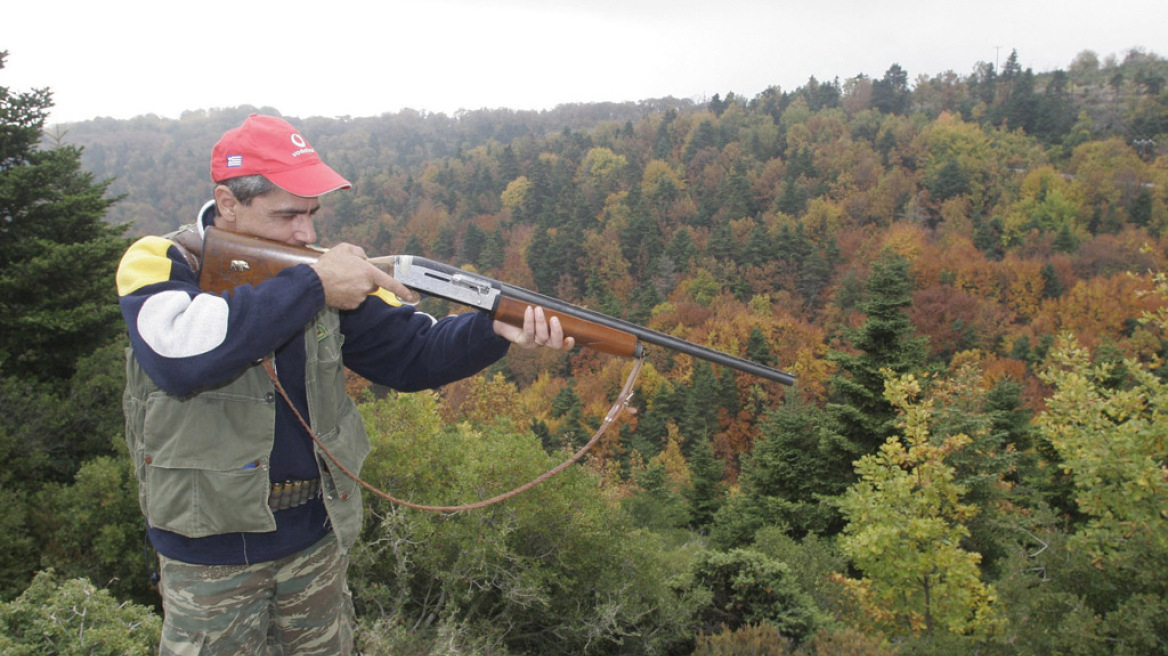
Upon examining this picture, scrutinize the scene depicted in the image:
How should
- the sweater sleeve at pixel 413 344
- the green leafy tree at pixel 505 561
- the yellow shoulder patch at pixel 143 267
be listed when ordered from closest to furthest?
1. the yellow shoulder patch at pixel 143 267
2. the sweater sleeve at pixel 413 344
3. the green leafy tree at pixel 505 561

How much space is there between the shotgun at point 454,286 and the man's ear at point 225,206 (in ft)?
0.36

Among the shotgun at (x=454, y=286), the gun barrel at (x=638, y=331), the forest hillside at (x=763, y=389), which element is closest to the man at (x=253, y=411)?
the shotgun at (x=454, y=286)

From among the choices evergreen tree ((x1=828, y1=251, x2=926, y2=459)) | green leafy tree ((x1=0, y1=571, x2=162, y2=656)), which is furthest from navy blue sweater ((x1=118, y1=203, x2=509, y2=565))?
evergreen tree ((x1=828, y1=251, x2=926, y2=459))

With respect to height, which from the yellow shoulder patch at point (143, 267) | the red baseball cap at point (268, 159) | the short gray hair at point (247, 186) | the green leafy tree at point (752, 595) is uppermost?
the red baseball cap at point (268, 159)

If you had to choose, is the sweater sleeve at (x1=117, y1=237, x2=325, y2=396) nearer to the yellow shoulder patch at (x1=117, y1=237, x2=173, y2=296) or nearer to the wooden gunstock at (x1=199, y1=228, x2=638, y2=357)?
the yellow shoulder patch at (x1=117, y1=237, x2=173, y2=296)

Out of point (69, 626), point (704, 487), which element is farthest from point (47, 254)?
point (704, 487)

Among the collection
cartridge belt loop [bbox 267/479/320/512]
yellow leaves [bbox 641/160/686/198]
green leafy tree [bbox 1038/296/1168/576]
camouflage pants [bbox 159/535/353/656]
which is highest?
cartridge belt loop [bbox 267/479/320/512]

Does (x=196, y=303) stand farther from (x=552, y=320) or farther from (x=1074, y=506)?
(x=1074, y=506)

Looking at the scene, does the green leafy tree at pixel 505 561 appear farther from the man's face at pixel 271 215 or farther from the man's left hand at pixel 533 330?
the man's face at pixel 271 215

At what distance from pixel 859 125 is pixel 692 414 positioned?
80271mm

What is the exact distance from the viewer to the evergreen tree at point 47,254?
17922mm

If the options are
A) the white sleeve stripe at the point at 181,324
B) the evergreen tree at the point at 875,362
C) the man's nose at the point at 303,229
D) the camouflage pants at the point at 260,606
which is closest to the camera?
the white sleeve stripe at the point at 181,324

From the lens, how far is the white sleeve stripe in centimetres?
217

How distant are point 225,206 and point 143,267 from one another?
52 centimetres
